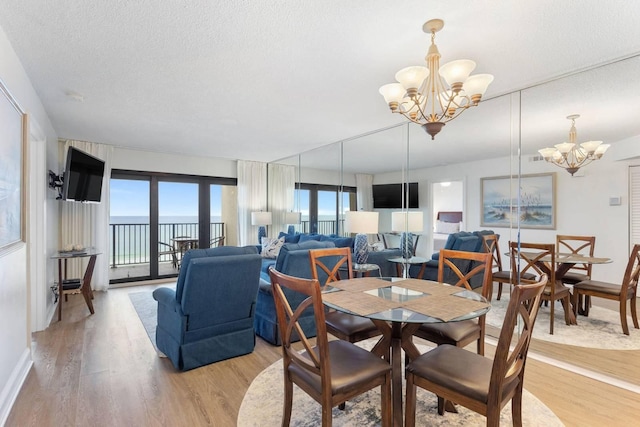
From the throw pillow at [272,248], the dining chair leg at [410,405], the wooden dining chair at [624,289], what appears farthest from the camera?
the throw pillow at [272,248]

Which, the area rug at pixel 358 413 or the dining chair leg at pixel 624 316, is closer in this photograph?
the area rug at pixel 358 413

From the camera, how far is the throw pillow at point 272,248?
5.49 meters

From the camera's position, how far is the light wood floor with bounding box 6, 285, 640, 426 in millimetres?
1934

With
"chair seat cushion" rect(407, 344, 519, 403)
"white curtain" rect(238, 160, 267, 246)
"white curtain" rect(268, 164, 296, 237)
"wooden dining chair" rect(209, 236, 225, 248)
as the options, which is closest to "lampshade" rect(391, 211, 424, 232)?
"chair seat cushion" rect(407, 344, 519, 403)

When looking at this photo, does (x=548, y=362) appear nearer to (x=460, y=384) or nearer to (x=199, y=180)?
(x=460, y=384)

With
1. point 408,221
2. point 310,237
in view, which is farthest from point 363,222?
point 310,237

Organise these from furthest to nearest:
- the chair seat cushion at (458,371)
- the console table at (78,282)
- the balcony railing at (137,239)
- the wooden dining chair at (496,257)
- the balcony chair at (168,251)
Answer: the balcony chair at (168,251), the balcony railing at (137,239), the console table at (78,282), the wooden dining chair at (496,257), the chair seat cushion at (458,371)

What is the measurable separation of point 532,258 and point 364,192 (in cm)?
270

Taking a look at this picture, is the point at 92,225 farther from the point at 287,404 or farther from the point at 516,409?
the point at 516,409

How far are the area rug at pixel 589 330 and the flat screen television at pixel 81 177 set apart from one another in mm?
5226

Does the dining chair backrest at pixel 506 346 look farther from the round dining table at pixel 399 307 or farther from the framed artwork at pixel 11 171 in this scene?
the framed artwork at pixel 11 171

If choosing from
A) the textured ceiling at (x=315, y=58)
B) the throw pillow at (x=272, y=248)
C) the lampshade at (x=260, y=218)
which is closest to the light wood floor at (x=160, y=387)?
the textured ceiling at (x=315, y=58)

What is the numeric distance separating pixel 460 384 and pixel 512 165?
251cm

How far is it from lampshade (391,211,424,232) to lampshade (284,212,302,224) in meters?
2.56
